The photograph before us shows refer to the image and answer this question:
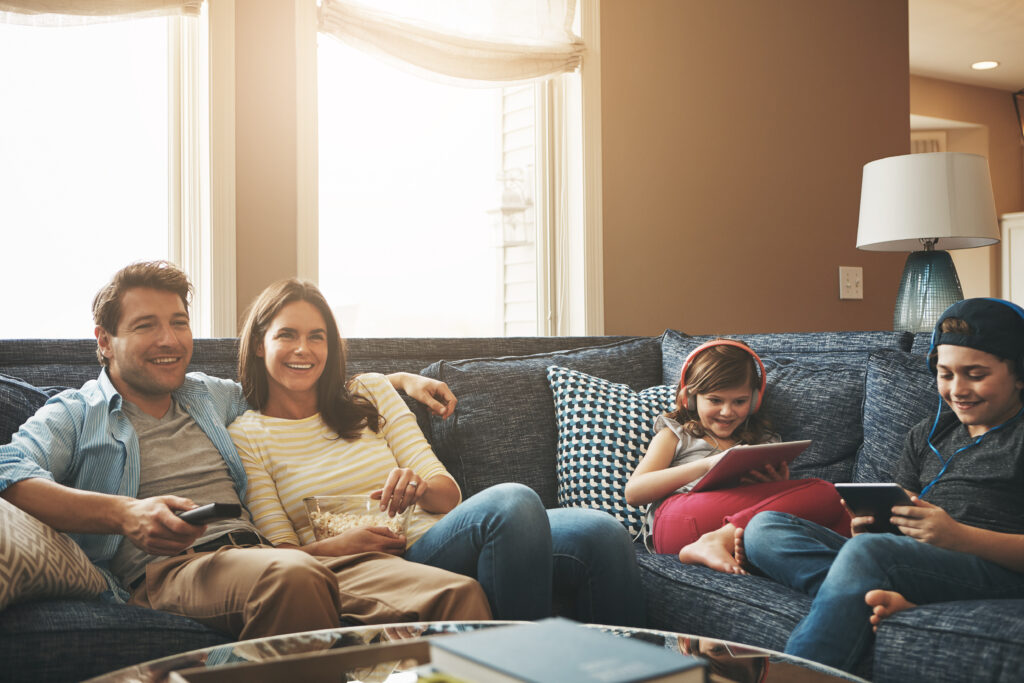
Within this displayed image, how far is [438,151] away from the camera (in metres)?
2.99

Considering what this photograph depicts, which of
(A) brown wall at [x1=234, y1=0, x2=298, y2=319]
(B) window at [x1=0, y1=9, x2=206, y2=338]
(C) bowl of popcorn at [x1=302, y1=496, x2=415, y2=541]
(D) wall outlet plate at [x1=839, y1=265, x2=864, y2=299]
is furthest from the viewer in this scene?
(D) wall outlet plate at [x1=839, y1=265, x2=864, y2=299]

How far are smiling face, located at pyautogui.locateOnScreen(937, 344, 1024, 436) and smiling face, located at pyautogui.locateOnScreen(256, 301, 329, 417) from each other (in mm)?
1261

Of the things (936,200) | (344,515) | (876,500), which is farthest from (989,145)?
(344,515)

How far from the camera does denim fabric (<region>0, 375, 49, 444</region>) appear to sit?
1.64 m

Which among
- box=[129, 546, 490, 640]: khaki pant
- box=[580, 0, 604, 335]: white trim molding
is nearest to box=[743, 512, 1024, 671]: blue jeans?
box=[129, 546, 490, 640]: khaki pant

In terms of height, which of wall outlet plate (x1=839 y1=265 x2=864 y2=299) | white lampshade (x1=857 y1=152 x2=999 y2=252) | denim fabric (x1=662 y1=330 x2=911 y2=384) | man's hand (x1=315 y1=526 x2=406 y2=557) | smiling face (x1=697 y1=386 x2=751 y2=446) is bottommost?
man's hand (x1=315 y1=526 x2=406 y2=557)

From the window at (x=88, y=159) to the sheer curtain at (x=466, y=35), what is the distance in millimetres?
508

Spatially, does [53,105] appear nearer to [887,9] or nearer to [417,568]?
[417,568]

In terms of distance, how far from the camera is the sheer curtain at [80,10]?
7.27 feet

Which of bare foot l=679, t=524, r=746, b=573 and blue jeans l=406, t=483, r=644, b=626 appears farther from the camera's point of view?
bare foot l=679, t=524, r=746, b=573

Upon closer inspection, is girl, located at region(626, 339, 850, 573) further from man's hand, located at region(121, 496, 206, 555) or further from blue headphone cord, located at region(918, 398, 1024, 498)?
man's hand, located at region(121, 496, 206, 555)

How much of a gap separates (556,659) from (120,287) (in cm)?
140

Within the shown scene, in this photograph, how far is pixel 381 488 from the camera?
70.0 inches

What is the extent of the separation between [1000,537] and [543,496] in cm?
101
